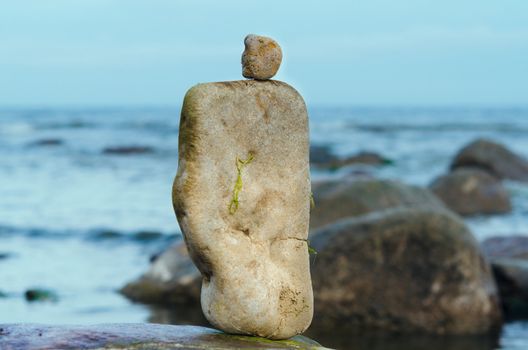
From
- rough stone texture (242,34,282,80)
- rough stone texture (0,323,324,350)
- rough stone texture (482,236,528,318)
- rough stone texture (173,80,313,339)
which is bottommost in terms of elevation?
rough stone texture (482,236,528,318)

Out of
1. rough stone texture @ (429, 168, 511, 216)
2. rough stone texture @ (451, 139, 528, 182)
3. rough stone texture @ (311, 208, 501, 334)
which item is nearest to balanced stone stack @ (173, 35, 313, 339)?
rough stone texture @ (311, 208, 501, 334)

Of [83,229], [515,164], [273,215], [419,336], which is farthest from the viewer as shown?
[515,164]

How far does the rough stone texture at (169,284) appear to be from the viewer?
39.1 ft

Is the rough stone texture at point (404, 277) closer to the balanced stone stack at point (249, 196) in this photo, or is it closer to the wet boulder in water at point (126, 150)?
the balanced stone stack at point (249, 196)

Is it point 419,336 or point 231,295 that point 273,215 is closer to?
point 231,295

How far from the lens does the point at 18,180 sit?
2827cm

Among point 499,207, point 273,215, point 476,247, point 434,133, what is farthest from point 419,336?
point 434,133

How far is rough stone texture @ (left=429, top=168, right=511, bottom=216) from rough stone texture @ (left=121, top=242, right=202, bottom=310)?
9.27 m

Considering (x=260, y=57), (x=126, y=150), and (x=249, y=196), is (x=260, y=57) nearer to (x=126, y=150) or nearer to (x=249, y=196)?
(x=249, y=196)

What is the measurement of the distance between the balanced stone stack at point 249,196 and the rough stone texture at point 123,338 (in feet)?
0.42

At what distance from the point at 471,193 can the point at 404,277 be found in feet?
35.2

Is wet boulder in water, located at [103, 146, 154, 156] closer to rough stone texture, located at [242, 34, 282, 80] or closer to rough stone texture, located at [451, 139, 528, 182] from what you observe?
rough stone texture, located at [451, 139, 528, 182]

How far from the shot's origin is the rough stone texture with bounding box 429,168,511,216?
20.5 m

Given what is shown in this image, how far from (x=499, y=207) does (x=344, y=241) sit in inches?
424
